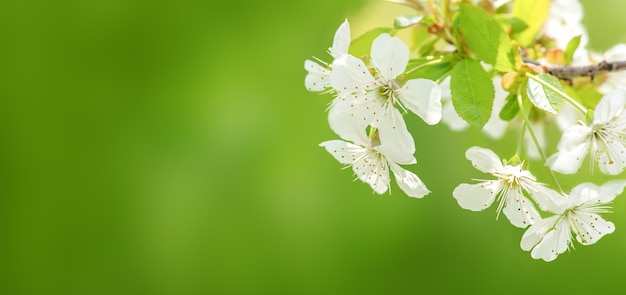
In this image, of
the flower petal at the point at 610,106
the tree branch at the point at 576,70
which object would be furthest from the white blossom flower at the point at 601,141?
the tree branch at the point at 576,70

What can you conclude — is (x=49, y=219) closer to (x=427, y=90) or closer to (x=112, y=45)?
(x=112, y=45)

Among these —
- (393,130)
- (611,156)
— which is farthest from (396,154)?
(611,156)

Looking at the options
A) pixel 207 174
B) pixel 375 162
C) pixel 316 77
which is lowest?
pixel 207 174

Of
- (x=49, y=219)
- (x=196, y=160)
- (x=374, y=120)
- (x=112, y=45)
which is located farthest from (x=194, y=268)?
(x=374, y=120)

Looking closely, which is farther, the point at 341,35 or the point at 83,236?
the point at 83,236

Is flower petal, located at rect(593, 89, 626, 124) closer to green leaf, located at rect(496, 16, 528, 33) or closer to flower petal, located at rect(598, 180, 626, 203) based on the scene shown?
flower petal, located at rect(598, 180, 626, 203)

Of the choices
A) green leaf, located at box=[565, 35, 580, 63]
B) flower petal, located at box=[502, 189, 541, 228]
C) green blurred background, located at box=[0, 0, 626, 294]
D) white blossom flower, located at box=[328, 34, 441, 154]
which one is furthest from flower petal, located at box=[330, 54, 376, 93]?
green blurred background, located at box=[0, 0, 626, 294]

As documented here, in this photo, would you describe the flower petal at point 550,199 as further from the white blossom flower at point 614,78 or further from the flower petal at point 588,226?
the white blossom flower at point 614,78

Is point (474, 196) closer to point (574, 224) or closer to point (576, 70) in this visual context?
point (574, 224)

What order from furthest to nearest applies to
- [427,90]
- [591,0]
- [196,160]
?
[196,160]
[591,0]
[427,90]
